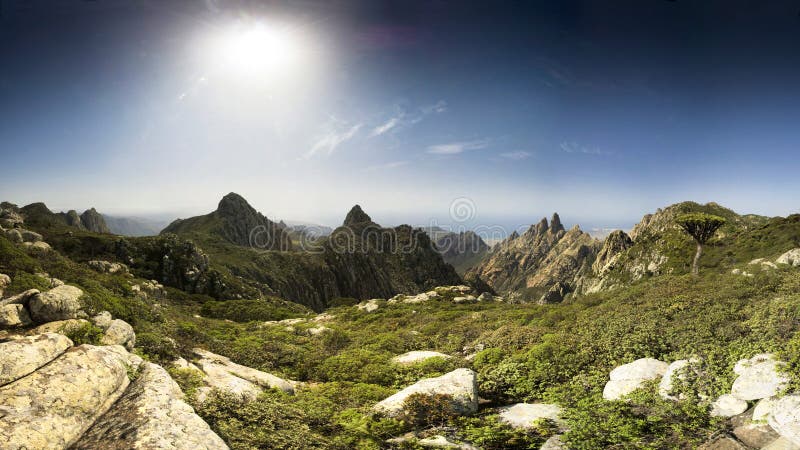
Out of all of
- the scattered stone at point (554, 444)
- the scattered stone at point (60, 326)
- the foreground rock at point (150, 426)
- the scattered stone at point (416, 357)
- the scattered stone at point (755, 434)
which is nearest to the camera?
the foreground rock at point (150, 426)

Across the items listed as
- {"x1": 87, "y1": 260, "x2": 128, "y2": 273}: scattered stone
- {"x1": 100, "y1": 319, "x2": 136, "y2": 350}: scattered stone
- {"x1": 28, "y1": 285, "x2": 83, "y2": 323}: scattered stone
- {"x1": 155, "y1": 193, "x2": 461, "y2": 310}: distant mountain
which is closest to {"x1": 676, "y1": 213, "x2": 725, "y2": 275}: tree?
{"x1": 100, "y1": 319, "x2": 136, "y2": 350}: scattered stone

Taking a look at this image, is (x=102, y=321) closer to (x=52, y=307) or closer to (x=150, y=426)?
(x=52, y=307)

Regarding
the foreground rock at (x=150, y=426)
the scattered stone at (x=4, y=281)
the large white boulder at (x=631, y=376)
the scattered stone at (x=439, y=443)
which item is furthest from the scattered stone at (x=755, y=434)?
the scattered stone at (x=4, y=281)

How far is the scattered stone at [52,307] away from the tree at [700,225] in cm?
5883

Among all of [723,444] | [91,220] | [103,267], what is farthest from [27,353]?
[91,220]

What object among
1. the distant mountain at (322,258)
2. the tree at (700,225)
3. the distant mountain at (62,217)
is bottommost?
the distant mountain at (322,258)

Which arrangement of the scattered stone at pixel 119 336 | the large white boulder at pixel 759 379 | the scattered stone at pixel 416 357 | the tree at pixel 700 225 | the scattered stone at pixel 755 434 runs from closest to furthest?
the scattered stone at pixel 755 434 → the large white boulder at pixel 759 379 → the scattered stone at pixel 119 336 → the scattered stone at pixel 416 357 → the tree at pixel 700 225

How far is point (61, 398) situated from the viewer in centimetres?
762

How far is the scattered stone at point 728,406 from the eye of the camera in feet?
29.5

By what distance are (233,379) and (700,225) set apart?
57.2 m

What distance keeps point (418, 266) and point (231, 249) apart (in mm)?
85799

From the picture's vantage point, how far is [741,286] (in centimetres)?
1828

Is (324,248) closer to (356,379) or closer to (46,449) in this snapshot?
(356,379)

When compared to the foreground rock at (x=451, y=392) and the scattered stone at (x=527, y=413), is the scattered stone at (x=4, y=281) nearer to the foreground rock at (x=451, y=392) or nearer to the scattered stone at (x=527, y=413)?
the foreground rock at (x=451, y=392)
